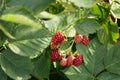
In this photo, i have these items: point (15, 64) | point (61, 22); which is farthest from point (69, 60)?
point (15, 64)

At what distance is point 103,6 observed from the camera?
1.12 metres

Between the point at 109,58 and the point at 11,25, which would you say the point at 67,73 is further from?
the point at 11,25

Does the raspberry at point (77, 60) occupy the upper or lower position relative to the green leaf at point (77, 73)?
upper

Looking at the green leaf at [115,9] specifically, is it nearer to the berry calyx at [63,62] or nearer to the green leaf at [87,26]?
the green leaf at [87,26]

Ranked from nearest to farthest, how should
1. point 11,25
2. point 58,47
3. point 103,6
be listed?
point 11,25 < point 58,47 < point 103,6

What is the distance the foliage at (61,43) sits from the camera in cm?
83

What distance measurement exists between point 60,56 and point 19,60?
20 centimetres

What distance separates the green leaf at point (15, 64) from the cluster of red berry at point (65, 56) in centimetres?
14

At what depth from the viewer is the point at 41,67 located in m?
1.03

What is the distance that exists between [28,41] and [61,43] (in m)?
0.18

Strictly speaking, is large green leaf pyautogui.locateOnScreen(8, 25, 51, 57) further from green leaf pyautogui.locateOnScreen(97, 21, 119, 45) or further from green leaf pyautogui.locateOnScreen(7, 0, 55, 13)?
green leaf pyautogui.locateOnScreen(97, 21, 119, 45)

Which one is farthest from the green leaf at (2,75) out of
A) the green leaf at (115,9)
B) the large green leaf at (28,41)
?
the green leaf at (115,9)

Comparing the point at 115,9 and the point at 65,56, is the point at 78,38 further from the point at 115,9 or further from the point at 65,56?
the point at 115,9

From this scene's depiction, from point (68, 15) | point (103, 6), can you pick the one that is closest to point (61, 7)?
point (68, 15)
